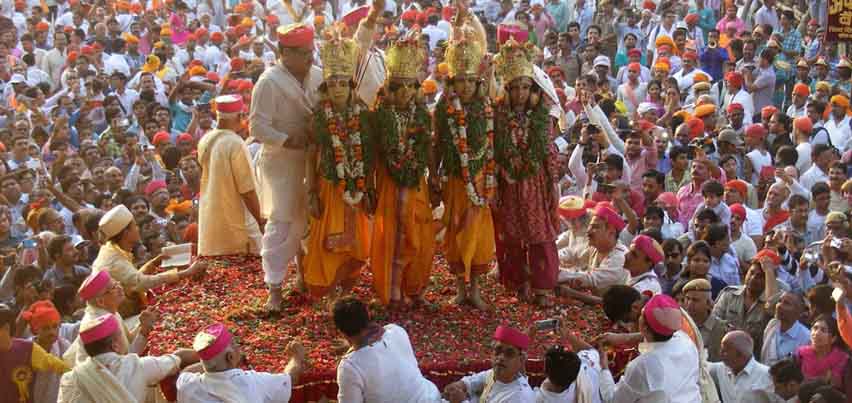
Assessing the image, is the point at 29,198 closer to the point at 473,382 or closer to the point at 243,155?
the point at 243,155

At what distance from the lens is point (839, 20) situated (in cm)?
1349

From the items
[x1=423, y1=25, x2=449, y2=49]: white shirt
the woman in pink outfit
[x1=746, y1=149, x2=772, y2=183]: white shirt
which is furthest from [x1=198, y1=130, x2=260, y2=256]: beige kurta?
[x1=423, y1=25, x2=449, y2=49]: white shirt

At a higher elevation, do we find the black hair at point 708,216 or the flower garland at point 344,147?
the flower garland at point 344,147

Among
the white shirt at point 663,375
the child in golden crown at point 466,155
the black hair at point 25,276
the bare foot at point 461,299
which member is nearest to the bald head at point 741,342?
the white shirt at point 663,375

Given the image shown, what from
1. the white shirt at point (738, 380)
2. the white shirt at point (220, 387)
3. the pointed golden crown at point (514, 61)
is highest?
the pointed golden crown at point (514, 61)

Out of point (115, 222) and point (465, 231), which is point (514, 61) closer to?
point (465, 231)

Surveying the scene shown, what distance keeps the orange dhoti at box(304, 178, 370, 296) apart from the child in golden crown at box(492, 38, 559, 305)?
3.17 ft

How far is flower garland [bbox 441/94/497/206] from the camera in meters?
7.40

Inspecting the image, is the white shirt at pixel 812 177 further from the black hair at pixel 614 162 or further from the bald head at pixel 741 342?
the bald head at pixel 741 342

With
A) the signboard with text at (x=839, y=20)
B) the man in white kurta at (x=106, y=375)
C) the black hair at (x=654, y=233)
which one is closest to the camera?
the man in white kurta at (x=106, y=375)

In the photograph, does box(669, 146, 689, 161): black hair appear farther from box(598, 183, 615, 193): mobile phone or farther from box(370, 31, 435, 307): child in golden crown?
box(370, 31, 435, 307): child in golden crown

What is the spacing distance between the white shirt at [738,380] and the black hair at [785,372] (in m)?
0.05

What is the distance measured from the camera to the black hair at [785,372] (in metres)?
7.23

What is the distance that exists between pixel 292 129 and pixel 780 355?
3.57 m
